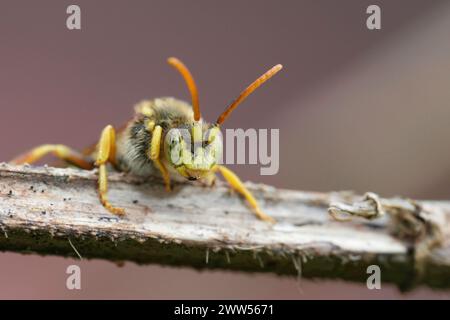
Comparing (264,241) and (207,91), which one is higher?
(207,91)

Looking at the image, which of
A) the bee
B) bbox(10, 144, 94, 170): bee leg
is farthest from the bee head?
bbox(10, 144, 94, 170): bee leg

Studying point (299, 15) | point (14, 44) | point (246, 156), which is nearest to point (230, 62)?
point (299, 15)

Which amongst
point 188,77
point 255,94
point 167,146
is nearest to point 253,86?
point 188,77

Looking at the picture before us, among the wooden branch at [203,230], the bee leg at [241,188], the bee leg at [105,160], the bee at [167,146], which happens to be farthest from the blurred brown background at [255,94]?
the bee leg at [105,160]

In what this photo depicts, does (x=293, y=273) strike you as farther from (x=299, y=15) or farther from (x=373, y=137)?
(x=299, y=15)

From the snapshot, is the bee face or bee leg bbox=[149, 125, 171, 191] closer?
the bee face

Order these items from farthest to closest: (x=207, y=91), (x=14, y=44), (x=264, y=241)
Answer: (x=207, y=91)
(x=14, y=44)
(x=264, y=241)

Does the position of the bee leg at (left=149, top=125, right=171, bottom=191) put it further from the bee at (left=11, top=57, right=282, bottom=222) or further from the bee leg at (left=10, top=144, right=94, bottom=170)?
the bee leg at (left=10, top=144, right=94, bottom=170)
